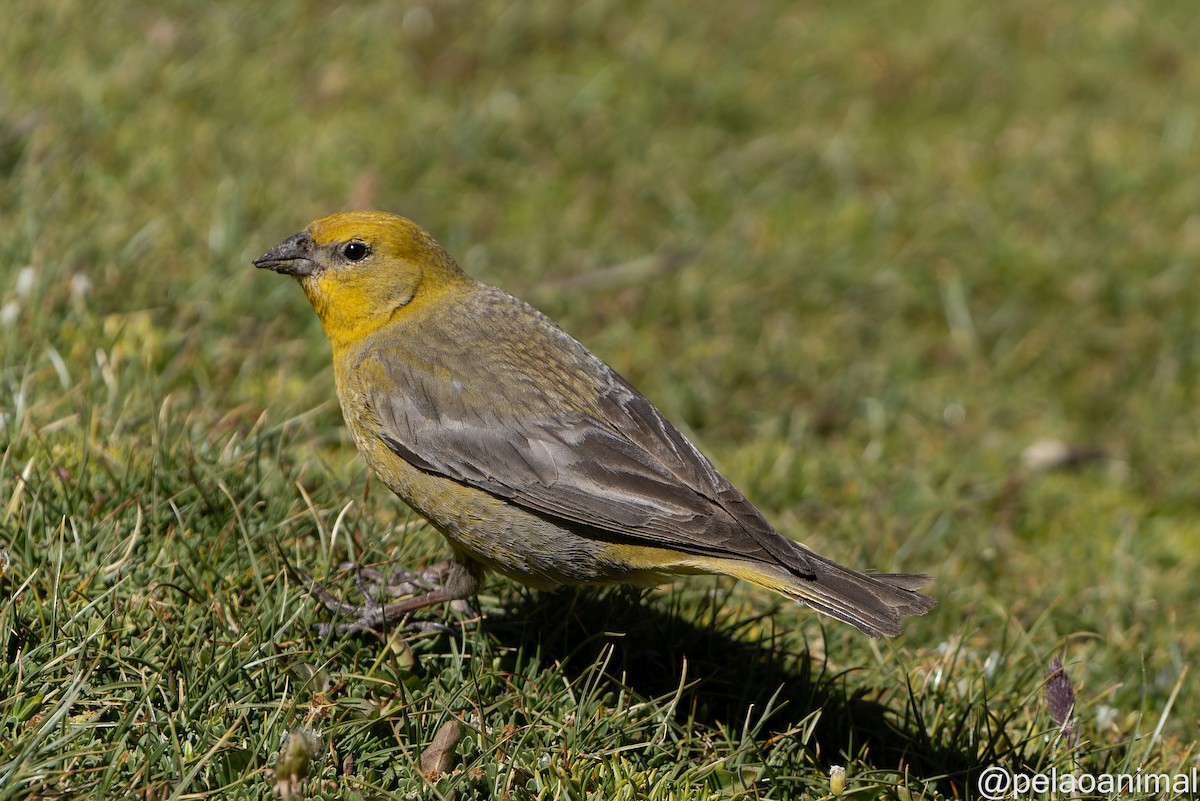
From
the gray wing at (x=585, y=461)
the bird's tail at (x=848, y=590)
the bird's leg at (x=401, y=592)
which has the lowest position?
the bird's leg at (x=401, y=592)

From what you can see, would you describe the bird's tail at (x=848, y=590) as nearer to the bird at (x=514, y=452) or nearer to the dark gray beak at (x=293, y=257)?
the bird at (x=514, y=452)

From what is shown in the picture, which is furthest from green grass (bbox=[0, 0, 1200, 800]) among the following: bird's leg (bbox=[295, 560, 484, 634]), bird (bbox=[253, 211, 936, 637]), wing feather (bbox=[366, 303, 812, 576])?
wing feather (bbox=[366, 303, 812, 576])

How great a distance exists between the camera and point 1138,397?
24.7 ft

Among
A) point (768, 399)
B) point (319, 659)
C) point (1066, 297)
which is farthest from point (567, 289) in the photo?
point (319, 659)

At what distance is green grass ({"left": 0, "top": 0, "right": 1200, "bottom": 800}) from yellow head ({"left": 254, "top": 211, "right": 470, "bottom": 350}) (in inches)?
21.6

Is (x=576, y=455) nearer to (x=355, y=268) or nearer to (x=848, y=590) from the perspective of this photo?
(x=848, y=590)

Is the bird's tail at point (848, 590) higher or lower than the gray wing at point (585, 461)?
lower

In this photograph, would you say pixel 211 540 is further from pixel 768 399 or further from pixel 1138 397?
pixel 1138 397

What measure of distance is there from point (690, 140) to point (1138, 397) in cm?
313

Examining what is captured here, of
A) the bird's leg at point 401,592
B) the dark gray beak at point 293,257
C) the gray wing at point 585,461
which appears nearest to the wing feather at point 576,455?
the gray wing at point 585,461

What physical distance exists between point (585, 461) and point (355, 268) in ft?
4.13

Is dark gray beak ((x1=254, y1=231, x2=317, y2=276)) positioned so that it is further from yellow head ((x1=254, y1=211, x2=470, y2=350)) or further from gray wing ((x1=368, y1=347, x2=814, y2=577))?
gray wing ((x1=368, y1=347, x2=814, y2=577))

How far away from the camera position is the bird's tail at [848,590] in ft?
13.2

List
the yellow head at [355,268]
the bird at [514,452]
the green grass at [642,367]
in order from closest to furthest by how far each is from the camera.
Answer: the green grass at [642,367], the bird at [514,452], the yellow head at [355,268]
